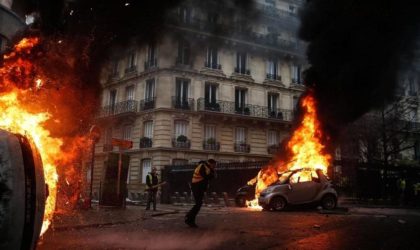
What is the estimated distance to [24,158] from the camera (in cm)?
416

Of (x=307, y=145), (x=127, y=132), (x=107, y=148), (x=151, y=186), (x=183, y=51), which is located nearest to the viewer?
(x=183, y=51)

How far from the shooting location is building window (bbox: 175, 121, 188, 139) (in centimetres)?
3089

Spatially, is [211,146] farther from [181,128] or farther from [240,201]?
[240,201]

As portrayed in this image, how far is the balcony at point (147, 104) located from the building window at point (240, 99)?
271 inches

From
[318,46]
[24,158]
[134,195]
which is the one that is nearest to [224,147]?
[134,195]

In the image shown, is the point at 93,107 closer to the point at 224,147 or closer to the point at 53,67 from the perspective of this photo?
the point at 53,67

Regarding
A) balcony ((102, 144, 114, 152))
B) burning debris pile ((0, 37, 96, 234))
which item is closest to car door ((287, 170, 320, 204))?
burning debris pile ((0, 37, 96, 234))

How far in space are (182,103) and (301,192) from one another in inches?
697

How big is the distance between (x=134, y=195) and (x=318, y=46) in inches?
754

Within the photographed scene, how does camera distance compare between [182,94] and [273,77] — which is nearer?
[182,94]

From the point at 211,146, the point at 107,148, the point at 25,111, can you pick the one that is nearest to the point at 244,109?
the point at 211,146

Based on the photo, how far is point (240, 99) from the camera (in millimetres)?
33281

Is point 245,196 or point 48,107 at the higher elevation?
point 48,107

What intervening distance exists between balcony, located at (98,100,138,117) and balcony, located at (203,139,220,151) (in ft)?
20.0
